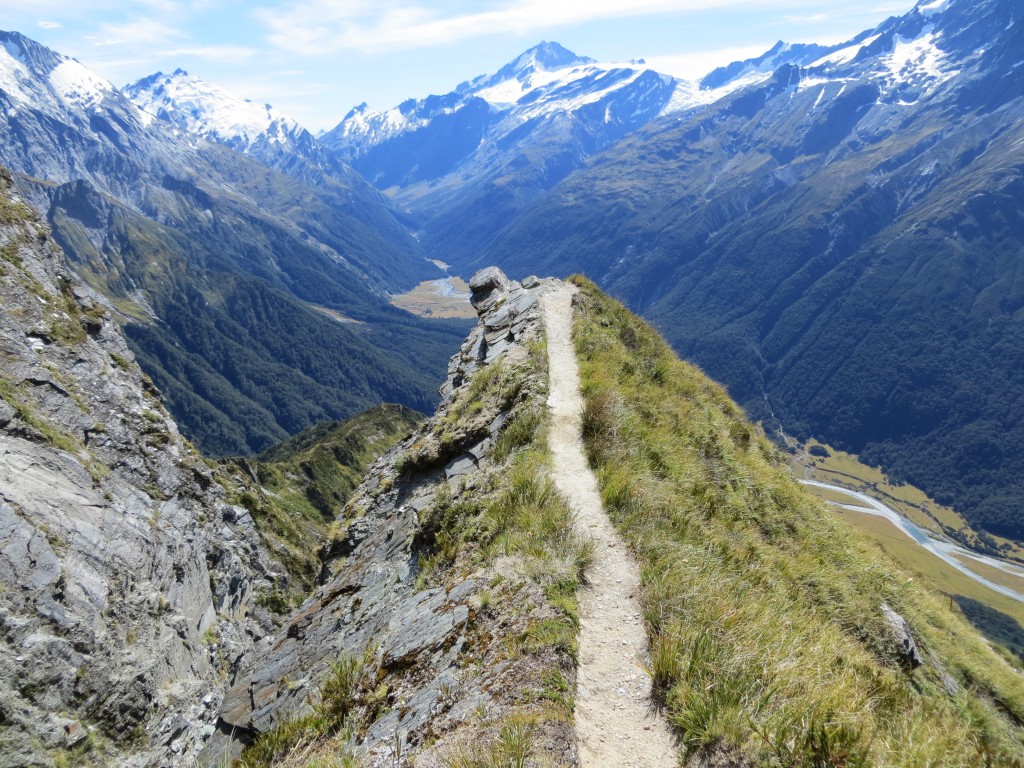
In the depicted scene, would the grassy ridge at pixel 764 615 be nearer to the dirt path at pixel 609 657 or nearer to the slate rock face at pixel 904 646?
the slate rock face at pixel 904 646

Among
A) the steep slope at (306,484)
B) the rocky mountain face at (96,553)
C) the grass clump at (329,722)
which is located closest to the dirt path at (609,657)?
the grass clump at (329,722)

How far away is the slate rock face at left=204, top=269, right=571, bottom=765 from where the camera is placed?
337 inches

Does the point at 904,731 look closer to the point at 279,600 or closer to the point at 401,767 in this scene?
the point at 401,767

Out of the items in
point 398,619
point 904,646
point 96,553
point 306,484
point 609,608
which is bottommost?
point 306,484

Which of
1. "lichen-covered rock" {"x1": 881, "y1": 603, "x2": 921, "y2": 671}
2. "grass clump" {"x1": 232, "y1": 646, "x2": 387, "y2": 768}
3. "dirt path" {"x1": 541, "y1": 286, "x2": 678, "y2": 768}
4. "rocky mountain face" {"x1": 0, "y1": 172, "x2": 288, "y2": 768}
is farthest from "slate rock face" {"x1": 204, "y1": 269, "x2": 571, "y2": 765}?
"lichen-covered rock" {"x1": 881, "y1": 603, "x2": 921, "y2": 671}

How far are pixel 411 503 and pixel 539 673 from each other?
9.34 meters

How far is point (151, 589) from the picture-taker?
74.6 ft

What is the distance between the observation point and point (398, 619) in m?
11.3

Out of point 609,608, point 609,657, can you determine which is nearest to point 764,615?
point 609,608

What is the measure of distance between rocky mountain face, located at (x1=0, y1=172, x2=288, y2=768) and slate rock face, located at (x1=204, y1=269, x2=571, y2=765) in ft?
15.6

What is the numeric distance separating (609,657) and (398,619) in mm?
4709

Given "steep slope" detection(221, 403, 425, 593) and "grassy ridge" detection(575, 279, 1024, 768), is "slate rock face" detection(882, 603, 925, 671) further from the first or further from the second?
"steep slope" detection(221, 403, 425, 593)

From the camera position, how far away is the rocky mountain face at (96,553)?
15.9 metres

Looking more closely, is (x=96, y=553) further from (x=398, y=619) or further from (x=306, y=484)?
(x=306, y=484)
